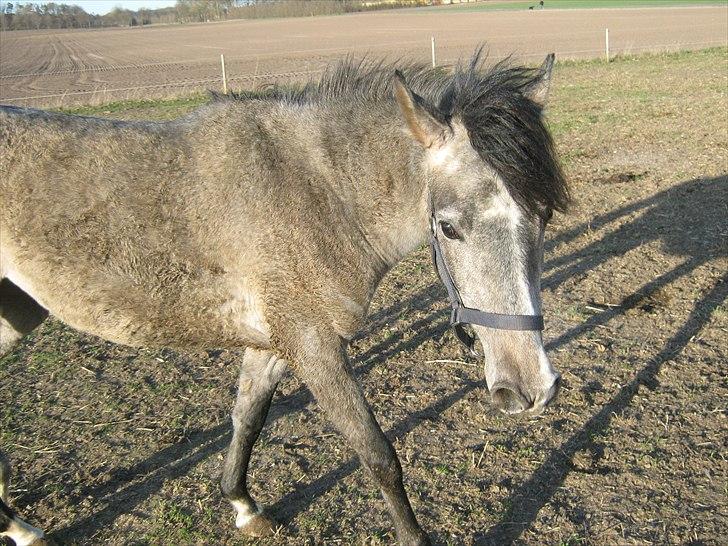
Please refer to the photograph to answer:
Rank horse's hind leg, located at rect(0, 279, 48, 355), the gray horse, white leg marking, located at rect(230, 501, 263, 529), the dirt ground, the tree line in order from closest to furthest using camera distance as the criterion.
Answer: the gray horse
white leg marking, located at rect(230, 501, 263, 529)
horse's hind leg, located at rect(0, 279, 48, 355)
the dirt ground
the tree line

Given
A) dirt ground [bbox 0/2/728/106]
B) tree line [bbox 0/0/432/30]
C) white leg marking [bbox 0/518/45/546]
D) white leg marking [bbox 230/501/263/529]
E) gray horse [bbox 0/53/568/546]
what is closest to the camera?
gray horse [bbox 0/53/568/546]

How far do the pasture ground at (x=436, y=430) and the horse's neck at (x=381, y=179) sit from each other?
3.01 feet

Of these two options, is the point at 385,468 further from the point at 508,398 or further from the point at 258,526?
the point at 258,526

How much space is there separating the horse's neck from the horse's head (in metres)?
0.20

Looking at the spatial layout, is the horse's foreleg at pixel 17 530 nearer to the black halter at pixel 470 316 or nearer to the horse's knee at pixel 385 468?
the horse's knee at pixel 385 468

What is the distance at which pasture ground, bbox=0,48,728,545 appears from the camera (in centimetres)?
364

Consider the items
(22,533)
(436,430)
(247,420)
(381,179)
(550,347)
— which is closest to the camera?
(381,179)

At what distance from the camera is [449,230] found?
9.19ft

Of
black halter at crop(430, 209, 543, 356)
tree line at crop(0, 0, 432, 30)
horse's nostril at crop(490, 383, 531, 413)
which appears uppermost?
tree line at crop(0, 0, 432, 30)

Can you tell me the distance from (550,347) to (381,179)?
289cm

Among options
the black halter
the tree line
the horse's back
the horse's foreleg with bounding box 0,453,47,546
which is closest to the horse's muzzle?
the black halter

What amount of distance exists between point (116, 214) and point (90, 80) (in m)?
32.2

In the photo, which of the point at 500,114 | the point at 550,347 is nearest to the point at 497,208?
the point at 500,114

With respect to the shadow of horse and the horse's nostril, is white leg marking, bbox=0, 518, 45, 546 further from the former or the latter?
the horse's nostril
